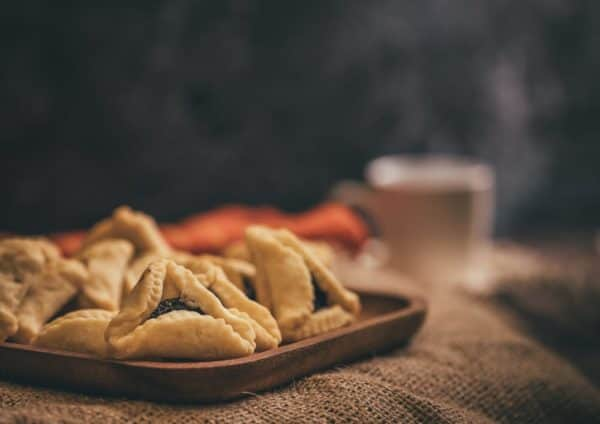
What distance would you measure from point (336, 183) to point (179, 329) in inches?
48.8

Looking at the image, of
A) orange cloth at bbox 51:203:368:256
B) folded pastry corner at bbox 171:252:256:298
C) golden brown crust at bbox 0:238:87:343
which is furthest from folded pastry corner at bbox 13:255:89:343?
orange cloth at bbox 51:203:368:256

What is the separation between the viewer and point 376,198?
Result: 1389 mm

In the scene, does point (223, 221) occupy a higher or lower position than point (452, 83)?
lower

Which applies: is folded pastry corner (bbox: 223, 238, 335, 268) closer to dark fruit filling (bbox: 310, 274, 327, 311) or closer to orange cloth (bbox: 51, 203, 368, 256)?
dark fruit filling (bbox: 310, 274, 327, 311)

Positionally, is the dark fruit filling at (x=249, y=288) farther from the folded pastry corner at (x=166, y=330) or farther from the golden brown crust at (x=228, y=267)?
the folded pastry corner at (x=166, y=330)

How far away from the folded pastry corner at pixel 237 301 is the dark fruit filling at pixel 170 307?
4 centimetres

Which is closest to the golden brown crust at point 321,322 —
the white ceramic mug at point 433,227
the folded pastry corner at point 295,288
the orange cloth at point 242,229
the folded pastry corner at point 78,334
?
the folded pastry corner at point 295,288

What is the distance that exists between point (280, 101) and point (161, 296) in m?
1.16

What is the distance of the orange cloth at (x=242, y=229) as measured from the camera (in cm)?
116

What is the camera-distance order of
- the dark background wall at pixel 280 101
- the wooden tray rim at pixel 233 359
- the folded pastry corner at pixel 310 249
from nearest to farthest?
1. the wooden tray rim at pixel 233 359
2. the folded pastry corner at pixel 310 249
3. the dark background wall at pixel 280 101

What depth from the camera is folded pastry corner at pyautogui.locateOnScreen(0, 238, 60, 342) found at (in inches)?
23.8

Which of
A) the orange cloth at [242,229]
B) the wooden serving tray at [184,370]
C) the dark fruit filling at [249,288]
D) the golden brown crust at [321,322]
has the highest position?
the dark fruit filling at [249,288]

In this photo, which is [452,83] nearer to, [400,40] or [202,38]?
[400,40]

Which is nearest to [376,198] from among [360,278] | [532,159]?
[360,278]
